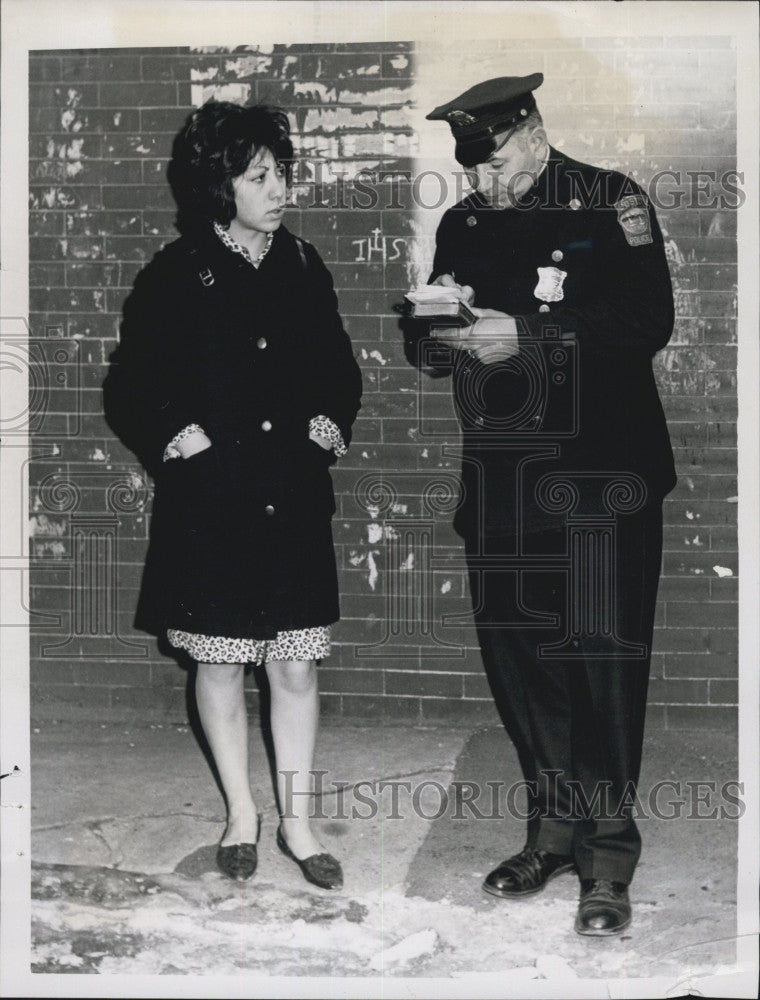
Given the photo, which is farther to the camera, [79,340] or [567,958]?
[79,340]

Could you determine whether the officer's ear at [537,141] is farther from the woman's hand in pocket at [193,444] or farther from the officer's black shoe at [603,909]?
the officer's black shoe at [603,909]

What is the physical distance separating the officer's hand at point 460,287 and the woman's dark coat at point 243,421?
1.42 ft

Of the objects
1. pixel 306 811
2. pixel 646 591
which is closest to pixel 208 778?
pixel 306 811

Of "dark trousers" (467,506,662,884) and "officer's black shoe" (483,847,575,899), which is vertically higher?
"dark trousers" (467,506,662,884)

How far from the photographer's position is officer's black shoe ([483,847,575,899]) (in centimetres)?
436

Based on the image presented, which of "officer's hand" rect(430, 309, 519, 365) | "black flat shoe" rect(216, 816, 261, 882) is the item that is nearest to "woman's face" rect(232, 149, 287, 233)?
"officer's hand" rect(430, 309, 519, 365)

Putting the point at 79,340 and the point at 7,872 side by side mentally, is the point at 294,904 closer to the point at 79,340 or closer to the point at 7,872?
the point at 7,872

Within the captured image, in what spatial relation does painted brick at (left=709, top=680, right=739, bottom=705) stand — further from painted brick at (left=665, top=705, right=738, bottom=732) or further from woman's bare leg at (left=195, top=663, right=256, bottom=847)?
woman's bare leg at (left=195, top=663, right=256, bottom=847)

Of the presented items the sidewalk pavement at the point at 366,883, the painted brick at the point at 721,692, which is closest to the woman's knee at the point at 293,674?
the sidewalk pavement at the point at 366,883

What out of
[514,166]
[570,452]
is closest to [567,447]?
[570,452]

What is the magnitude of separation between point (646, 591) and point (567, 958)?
1178mm

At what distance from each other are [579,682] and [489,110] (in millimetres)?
1855

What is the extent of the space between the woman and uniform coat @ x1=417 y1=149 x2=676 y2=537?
1.71 feet

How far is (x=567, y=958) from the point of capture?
4250mm
